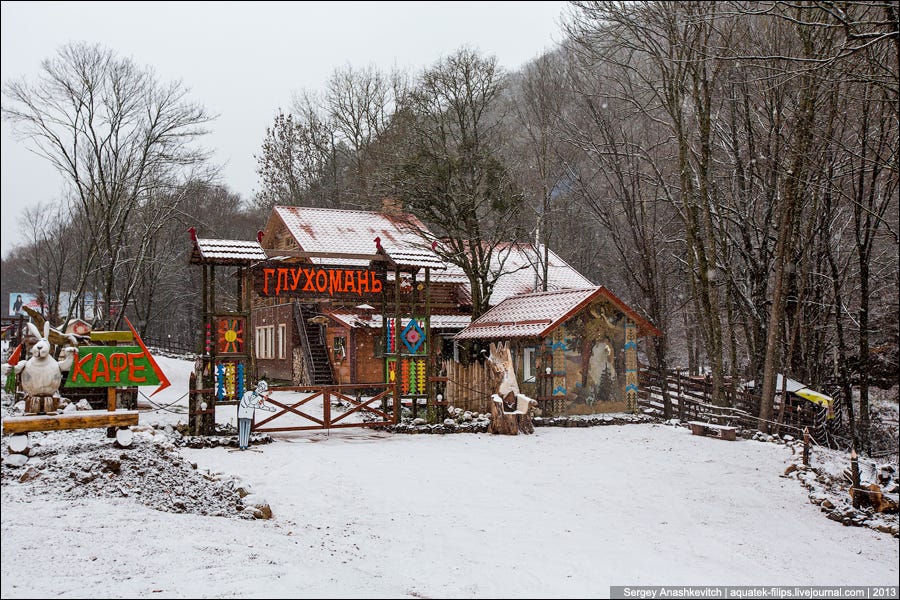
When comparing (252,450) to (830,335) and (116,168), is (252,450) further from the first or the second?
(830,335)

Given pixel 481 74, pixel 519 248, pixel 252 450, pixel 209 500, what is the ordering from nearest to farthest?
pixel 209 500, pixel 252 450, pixel 481 74, pixel 519 248

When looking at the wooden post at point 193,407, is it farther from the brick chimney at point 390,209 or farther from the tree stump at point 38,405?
the brick chimney at point 390,209

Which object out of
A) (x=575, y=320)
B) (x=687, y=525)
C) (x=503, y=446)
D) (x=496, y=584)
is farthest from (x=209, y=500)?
(x=575, y=320)

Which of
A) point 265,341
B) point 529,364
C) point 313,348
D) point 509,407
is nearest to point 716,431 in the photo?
point 509,407

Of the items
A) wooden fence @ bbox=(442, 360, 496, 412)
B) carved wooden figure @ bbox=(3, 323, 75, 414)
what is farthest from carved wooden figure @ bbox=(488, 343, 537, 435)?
carved wooden figure @ bbox=(3, 323, 75, 414)

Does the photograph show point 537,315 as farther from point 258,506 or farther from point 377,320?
point 258,506

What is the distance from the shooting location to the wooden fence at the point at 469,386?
2077cm

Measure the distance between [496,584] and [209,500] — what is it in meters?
4.46

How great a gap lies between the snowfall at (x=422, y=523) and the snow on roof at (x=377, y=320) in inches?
477

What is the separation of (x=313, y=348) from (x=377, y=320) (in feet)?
14.5

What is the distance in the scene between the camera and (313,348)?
30766 mm

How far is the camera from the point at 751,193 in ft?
74.4

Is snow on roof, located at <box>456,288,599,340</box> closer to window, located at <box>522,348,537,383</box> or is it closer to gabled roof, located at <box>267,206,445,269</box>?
window, located at <box>522,348,537,383</box>

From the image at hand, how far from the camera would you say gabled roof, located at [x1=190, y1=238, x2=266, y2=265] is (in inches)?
640
